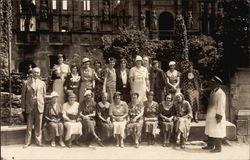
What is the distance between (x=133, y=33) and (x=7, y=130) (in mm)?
15611

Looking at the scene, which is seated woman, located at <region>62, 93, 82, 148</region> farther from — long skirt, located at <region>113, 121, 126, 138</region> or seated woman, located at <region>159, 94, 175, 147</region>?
seated woman, located at <region>159, 94, 175, 147</region>

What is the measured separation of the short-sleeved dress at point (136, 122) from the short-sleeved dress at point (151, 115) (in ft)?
0.56

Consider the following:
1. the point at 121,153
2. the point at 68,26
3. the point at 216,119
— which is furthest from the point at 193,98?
the point at 68,26

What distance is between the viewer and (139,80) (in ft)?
39.6

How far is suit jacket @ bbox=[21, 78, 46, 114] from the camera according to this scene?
35.3 ft

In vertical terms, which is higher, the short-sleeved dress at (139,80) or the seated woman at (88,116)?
the short-sleeved dress at (139,80)

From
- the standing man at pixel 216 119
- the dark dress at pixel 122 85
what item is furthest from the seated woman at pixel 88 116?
the standing man at pixel 216 119

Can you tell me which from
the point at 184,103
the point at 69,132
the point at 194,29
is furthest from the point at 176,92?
the point at 194,29

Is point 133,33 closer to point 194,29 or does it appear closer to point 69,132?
point 194,29

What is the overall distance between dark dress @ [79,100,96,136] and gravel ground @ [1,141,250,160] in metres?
0.41

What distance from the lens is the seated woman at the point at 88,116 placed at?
35.3 feet

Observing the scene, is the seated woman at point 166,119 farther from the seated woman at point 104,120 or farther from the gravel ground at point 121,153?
the seated woman at point 104,120

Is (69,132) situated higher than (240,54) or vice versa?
(240,54)

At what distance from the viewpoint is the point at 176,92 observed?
12180mm
